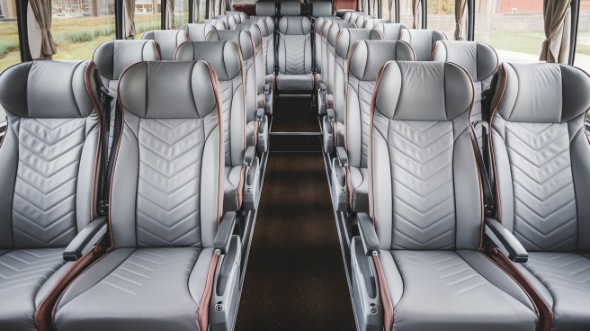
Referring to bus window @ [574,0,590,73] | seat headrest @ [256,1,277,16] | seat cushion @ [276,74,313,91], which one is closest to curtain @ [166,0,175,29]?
seat headrest @ [256,1,277,16]

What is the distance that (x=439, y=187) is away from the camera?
1.94 meters

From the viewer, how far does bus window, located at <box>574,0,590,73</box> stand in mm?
3414

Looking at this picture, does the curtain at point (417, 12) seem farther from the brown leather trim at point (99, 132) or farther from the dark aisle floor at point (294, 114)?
the brown leather trim at point (99, 132)

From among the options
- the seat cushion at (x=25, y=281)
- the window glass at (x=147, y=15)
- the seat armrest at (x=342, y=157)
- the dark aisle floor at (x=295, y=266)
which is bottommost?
the dark aisle floor at (x=295, y=266)

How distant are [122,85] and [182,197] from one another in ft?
1.88

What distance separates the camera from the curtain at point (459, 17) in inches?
219

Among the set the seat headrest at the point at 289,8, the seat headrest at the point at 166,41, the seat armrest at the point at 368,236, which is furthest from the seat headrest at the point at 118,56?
the seat headrest at the point at 289,8

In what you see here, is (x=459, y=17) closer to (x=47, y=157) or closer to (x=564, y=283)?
(x=564, y=283)

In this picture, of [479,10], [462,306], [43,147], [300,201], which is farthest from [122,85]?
[479,10]

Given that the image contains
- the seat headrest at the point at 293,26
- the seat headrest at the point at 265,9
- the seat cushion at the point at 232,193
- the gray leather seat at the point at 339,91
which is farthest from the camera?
the seat headrest at the point at 265,9

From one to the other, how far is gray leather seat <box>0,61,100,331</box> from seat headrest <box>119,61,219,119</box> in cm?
19

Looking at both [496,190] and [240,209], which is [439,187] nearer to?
[496,190]

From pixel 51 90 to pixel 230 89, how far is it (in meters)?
1.11

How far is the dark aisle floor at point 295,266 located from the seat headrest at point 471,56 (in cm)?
147
